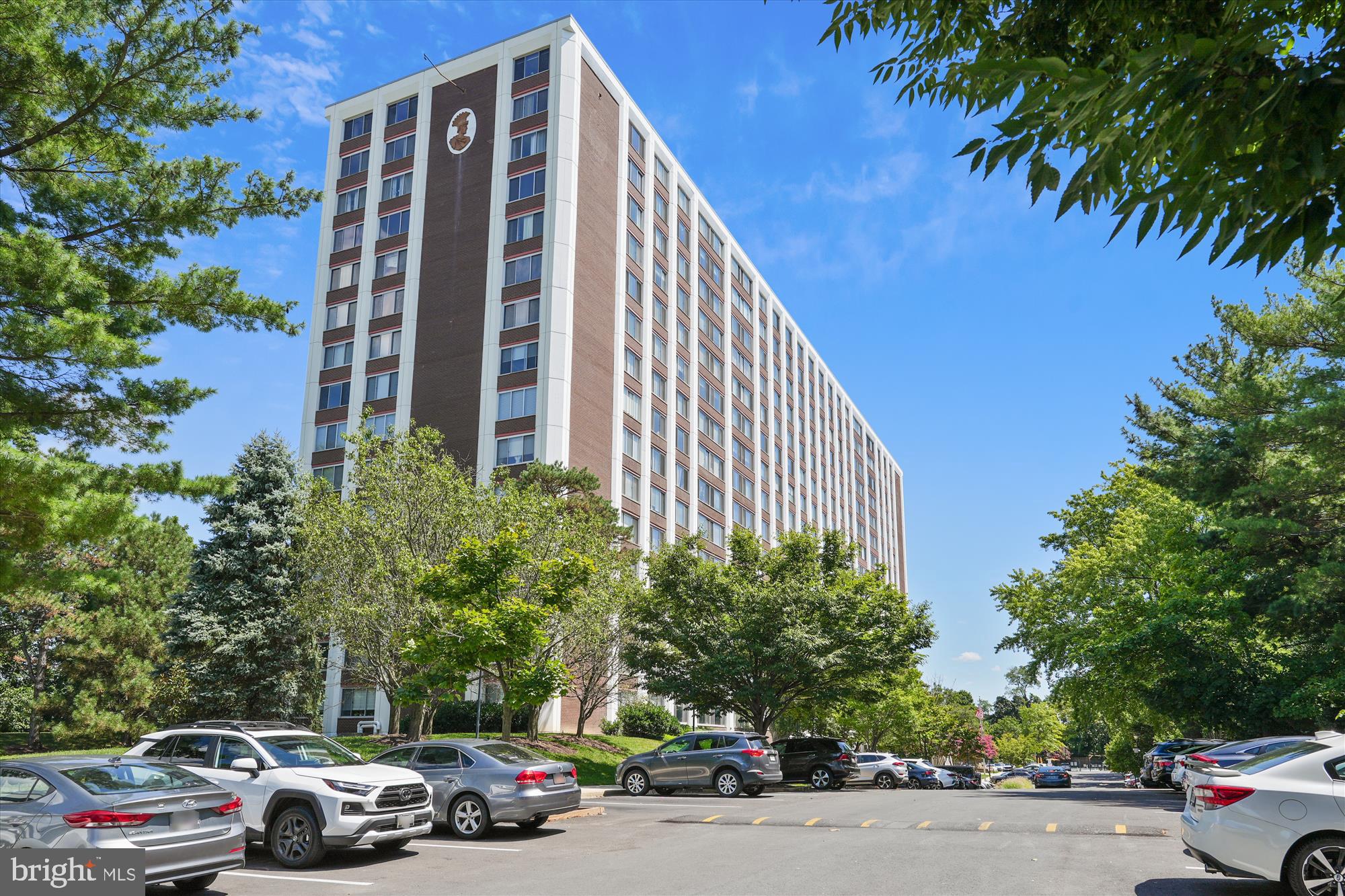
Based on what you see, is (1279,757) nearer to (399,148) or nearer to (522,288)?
(522,288)

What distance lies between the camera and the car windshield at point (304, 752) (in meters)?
12.4

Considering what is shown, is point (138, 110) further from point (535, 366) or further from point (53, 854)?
point (535, 366)

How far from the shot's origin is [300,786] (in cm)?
1180

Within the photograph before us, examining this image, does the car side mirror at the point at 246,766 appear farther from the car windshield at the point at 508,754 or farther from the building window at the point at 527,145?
the building window at the point at 527,145

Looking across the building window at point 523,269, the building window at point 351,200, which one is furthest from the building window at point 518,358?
the building window at point 351,200

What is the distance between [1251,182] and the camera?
12.5 ft

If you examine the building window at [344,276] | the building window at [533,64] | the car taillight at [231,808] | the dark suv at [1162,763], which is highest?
the building window at [533,64]

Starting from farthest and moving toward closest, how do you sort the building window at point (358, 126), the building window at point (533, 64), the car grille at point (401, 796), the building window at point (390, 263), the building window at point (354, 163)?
the building window at point (358, 126), the building window at point (354, 163), the building window at point (390, 263), the building window at point (533, 64), the car grille at point (401, 796)

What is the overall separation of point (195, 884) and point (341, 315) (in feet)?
157

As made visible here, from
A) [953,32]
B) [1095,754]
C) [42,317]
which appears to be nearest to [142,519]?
[42,317]

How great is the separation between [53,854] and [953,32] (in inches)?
412

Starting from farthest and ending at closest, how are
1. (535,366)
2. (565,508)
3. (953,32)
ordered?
(535,366), (565,508), (953,32)

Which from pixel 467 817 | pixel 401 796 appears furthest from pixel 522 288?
pixel 401 796

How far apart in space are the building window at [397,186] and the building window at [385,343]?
350 inches
